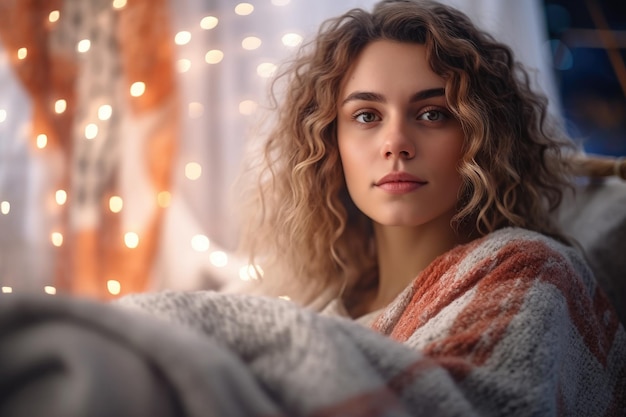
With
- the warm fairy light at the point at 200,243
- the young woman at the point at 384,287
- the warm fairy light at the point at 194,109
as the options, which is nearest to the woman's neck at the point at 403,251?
the young woman at the point at 384,287

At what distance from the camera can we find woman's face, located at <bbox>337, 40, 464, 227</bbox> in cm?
101

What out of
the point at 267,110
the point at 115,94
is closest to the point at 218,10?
the point at 115,94

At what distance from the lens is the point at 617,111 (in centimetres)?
185

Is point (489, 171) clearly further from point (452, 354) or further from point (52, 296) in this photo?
point (52, 296)

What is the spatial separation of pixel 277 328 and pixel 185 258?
1055 millimetres

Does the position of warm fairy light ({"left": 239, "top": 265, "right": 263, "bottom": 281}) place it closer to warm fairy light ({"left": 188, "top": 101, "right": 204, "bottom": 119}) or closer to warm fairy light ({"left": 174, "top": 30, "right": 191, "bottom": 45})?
warm fairy light ({"left": 188, "top": 101, "right": 204, "bottom": 119})

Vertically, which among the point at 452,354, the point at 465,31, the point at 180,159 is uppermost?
the point at 465,31

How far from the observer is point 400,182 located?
1014 mm

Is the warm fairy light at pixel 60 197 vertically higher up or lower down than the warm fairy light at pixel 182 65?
lower down

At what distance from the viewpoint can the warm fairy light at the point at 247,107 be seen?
5.44 feet

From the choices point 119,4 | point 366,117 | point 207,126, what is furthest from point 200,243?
point 366,117

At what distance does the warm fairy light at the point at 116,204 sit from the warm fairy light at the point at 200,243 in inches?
7.7

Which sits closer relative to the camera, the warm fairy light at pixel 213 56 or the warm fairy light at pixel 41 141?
the warm fairy light at pixel 41 141

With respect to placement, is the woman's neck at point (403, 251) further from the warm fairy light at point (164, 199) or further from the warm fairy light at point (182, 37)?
the warm fairy light at point (182, 37)
